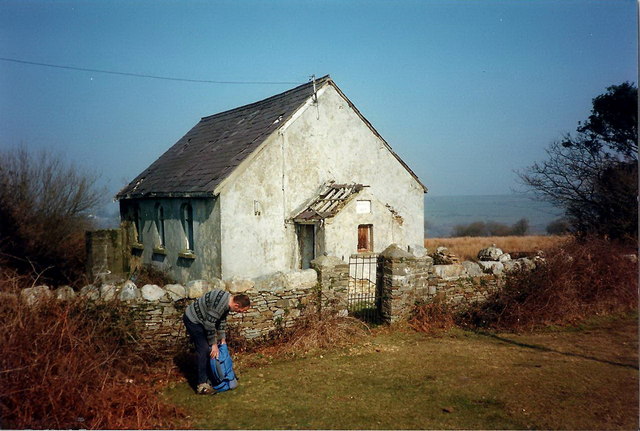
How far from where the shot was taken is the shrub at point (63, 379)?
5211mm

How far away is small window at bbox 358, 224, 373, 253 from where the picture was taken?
15.6 meters

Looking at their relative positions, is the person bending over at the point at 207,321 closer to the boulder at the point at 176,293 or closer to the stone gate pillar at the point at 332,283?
the boulder at the point at 176,293

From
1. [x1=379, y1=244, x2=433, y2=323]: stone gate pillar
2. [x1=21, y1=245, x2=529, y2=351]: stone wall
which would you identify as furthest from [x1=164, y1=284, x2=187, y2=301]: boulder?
[x1=379, y1=244, x2=433, y2=323]: stone gate pillar

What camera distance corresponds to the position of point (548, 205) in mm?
24656

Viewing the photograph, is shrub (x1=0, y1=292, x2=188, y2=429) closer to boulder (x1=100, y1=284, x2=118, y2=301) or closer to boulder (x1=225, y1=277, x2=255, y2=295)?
boulder (x1=100, y1=284, x2=118, y2=301)

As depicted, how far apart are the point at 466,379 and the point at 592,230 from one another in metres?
17.3

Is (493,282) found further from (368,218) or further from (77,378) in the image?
(77,378)

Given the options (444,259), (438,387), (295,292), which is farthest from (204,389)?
(444,259)

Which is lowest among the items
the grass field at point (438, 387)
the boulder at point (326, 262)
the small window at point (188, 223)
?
→ the grass field at point (438, 387)

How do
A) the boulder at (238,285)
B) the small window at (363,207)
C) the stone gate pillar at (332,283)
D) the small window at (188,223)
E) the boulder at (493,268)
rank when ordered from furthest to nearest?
the small window at (188,223)
the small window at (363,207)
the boulder at (493,268)
the stone gate pillar at (332,283)
the boulder at (238,285)

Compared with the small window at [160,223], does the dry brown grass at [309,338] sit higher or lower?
lower

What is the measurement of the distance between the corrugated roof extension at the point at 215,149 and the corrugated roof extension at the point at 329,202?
8.97 feet

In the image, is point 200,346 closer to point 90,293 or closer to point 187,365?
point 187,365

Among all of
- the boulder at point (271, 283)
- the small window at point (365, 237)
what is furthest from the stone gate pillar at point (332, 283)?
the small window at point (365, 237)
